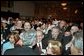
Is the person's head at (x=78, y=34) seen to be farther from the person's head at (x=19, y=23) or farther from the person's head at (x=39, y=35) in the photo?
the person's head at (x=19, y=23)

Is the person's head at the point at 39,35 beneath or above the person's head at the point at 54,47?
above

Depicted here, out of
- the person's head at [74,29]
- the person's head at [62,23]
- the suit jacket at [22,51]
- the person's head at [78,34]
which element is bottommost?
the suit jacket at [22,51]

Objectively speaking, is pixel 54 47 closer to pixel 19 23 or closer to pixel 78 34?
pixel 78 34

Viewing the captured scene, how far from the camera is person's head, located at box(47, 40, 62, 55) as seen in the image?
9.83ft

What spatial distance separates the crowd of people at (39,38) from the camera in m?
2.99

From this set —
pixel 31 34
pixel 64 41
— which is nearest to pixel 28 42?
pixel 31 34

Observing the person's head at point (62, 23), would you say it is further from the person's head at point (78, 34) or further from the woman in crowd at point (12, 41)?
the woman in crowd at point (12, 41)

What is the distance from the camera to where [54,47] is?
3002 mm

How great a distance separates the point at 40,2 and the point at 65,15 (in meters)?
0.19

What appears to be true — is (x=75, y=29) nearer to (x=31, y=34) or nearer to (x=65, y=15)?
(x=65, y=15)

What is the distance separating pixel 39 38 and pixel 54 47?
12 cm

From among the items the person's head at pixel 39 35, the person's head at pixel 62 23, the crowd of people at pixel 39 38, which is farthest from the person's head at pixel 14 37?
the person's head at pixel 62 23

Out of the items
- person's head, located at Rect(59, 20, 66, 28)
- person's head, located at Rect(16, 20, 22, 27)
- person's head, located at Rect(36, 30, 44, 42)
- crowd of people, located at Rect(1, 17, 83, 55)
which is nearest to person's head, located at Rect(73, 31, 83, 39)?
crowd of people, located at Rect(1, 17, 83, 55)

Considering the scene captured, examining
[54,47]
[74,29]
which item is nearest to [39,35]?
[54,47]
